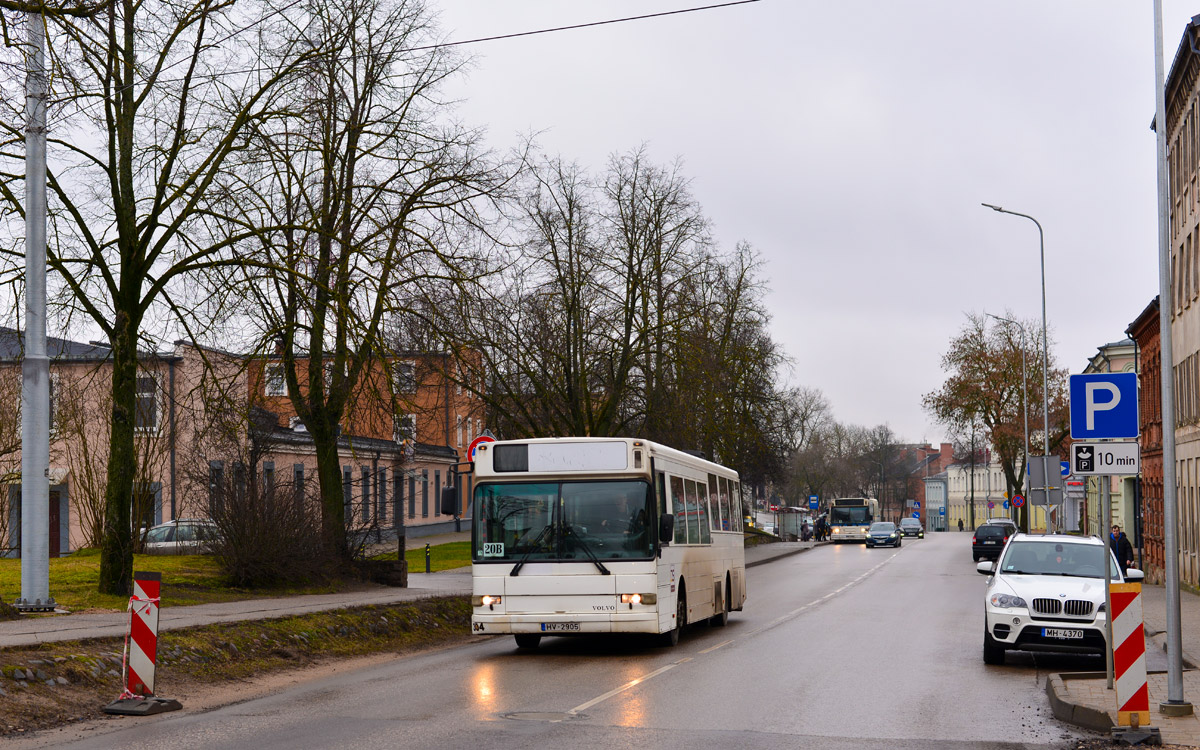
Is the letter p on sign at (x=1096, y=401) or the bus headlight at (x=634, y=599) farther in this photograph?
the bus headlight at (x=634, y=599)

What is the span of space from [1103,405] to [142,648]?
9.67 metres

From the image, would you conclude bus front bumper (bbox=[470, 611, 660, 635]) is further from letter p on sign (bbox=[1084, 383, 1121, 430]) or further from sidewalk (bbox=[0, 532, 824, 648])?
letter p on sign (bbox=[1084, 383, 1121, 430])

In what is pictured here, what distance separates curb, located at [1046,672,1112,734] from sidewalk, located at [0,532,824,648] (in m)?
9.82

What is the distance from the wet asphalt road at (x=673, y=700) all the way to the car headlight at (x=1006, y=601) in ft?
2.60

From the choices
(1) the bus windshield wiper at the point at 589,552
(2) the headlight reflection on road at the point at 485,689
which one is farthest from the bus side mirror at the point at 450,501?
(2) the headlight reflection on road at the point at 485,689

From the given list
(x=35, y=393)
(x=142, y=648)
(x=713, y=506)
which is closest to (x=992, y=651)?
(x=713, y=506)

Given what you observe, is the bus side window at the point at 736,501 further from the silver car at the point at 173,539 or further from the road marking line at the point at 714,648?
the silver car at the point at 173,539

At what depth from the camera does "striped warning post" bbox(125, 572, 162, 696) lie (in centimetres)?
1171

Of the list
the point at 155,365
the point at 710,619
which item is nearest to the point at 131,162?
the point at 155,365

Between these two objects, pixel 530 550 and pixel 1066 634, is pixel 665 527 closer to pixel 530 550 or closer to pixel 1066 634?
pixel 530 550

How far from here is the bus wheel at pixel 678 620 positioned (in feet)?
58.9

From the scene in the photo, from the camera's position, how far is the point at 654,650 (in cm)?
1764

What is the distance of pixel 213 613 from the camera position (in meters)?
18.1

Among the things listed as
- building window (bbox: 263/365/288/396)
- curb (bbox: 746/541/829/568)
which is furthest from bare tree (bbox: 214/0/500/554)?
curb (bbox: 746/541/829/568)
